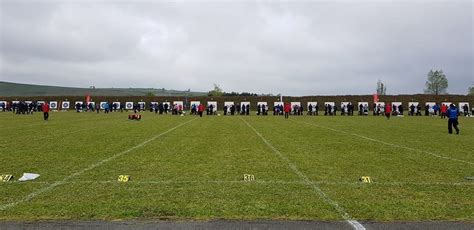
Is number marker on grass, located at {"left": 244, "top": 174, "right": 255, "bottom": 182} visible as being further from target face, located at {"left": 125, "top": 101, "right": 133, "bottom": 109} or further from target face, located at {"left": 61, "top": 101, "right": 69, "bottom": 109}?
target face, located at {"left": 61, "top": 101, "right": 69, "bottom": 109}

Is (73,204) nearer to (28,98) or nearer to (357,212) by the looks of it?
(357,212)

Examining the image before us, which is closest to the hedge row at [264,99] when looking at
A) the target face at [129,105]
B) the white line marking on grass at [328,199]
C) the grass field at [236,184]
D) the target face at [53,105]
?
the target face at [129,105]

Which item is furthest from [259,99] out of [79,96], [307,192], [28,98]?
[307,192]

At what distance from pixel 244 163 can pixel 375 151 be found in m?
5.62

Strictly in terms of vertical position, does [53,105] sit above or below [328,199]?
below

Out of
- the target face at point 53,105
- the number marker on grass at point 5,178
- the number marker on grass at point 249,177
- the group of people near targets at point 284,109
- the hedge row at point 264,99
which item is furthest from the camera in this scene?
the target face at point 53,105

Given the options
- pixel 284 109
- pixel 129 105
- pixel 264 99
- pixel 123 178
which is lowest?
pixel 129 105

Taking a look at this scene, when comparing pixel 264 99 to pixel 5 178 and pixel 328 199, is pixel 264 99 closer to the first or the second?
pixel 5 178

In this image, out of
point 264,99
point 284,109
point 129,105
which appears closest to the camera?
point 284,109

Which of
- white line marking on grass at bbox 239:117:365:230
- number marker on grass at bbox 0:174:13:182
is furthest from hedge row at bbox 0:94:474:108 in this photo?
number marker on grass at bbox 0:174:13:182

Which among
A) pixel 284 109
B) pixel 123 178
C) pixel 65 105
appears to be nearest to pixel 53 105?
pixel 65 105

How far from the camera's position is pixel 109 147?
1595cm

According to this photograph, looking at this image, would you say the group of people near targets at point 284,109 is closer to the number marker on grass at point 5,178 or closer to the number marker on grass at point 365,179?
the number marker on grass at point 365,179

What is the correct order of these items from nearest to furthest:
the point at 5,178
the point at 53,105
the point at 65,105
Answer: the point at 5,178 < the point at 53,105 < the point at 65,105
